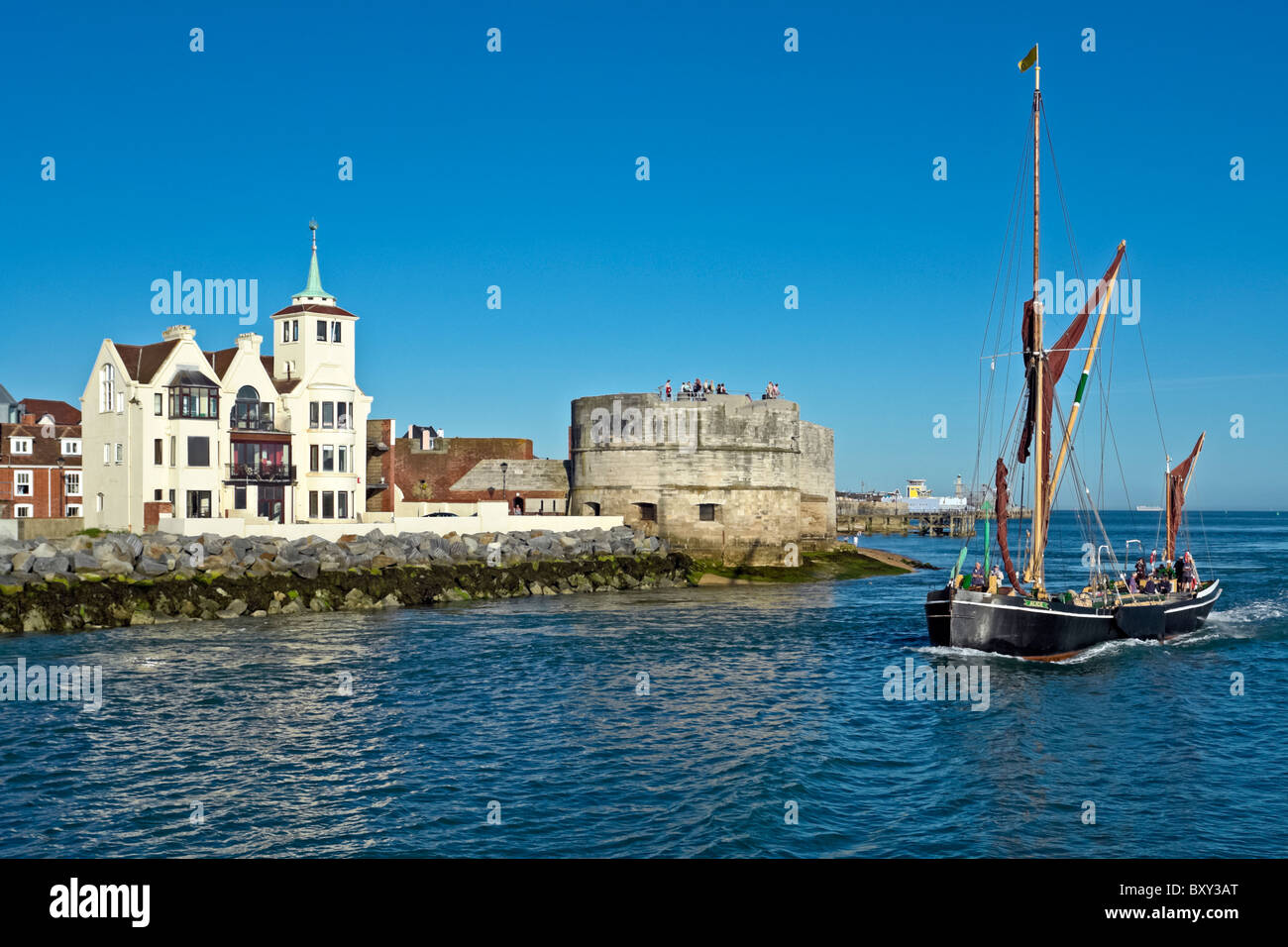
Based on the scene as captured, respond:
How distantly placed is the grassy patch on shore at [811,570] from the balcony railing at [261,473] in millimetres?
20488

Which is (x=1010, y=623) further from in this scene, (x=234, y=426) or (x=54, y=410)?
(x=54, y=410)

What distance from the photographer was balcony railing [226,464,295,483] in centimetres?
5184

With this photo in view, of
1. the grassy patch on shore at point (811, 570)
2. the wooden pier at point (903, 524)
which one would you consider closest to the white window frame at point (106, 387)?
the grassy patch on shore at point (811, 570)

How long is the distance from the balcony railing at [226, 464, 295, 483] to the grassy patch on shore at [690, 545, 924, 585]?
20.5 m

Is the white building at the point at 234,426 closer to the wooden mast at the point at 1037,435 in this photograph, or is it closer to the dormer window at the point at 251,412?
the dormer window at the point at 251,412

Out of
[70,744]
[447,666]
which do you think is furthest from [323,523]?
[70,744]

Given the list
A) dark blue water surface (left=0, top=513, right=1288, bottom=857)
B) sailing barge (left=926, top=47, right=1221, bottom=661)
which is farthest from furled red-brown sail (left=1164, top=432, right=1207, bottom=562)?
dark blue water surface (left=0, top=513, right=1288, bottom=857)

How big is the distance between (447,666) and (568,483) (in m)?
39.3

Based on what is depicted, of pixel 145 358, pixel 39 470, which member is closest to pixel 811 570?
pixel 145 358

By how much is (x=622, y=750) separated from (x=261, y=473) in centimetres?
3715

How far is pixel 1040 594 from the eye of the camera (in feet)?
105

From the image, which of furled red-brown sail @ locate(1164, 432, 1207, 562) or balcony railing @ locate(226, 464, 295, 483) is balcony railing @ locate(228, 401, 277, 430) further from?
furled red-brown sail @ locate(1164, 432, 1207, 562)

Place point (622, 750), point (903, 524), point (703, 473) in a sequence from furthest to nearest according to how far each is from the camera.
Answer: point (903, 524) → point (703, 473) → point (622, 750)
